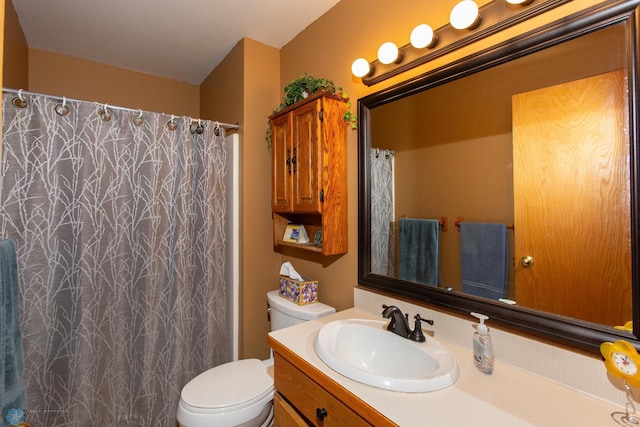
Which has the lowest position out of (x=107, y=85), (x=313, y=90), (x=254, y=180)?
(x=254, y=180)

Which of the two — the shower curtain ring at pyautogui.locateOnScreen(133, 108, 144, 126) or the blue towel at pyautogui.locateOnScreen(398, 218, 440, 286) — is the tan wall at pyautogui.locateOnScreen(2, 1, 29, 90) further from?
the blue towel at pyautogui.locateOnScreen(398, 218, 440, 286)

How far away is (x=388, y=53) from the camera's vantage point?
128 centimetres

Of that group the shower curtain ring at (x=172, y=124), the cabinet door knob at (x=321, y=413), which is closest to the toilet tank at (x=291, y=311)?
the cabinet door knob at (x=321, y=413)

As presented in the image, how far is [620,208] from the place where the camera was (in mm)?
767

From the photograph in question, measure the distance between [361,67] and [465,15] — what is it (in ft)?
1.58

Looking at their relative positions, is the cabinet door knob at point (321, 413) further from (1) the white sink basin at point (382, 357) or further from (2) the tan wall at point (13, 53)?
(2) the tan wall at point (13, 53)

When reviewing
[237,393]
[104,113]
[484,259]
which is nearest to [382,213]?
[484,259]

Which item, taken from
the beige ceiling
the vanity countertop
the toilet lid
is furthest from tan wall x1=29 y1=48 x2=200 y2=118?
the vanity countertop

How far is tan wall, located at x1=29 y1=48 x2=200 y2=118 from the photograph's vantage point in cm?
210

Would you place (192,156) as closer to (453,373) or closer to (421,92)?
(421,92)

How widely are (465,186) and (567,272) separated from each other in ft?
1.33

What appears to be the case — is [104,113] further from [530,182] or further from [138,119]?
[530,182]

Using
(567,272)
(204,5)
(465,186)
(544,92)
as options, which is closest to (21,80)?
(204,5)

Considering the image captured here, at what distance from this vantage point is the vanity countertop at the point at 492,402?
0.71 metres
